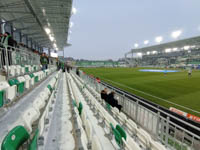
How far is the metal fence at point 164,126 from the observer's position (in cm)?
232

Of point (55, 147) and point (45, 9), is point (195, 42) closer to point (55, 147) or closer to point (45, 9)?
point (45, 9)

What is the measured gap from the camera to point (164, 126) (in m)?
2.96

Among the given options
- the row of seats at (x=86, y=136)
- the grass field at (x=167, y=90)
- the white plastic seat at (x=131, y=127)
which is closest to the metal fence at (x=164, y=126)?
the white plastic seat at (x=131, y=127)

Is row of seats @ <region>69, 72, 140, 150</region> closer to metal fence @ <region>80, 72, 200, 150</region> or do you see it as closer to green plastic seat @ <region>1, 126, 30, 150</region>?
metal fence @ <region>80, 72, 200, 150</region>

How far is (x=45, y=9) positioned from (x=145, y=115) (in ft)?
42.1

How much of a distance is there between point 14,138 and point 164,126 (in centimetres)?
336

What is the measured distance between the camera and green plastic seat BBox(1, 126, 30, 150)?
1.26 metres

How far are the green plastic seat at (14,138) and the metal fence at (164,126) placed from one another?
8.95 ft

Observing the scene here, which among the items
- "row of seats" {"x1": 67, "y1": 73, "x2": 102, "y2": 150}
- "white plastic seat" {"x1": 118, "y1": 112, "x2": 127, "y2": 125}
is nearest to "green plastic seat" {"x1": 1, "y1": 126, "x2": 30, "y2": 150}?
"row of seats" {"x1": 67, "y1": 73, "x2": 102, "y2": 150}

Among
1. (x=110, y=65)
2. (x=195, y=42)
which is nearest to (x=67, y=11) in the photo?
(x=110, y=65)

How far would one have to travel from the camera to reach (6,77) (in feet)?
13.7

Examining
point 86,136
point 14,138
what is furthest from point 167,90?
point 14,138

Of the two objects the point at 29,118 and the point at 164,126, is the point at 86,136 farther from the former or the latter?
the point at 164,126

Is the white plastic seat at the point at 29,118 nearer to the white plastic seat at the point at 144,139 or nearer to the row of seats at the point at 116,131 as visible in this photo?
the row of seats at the point at 116,131
